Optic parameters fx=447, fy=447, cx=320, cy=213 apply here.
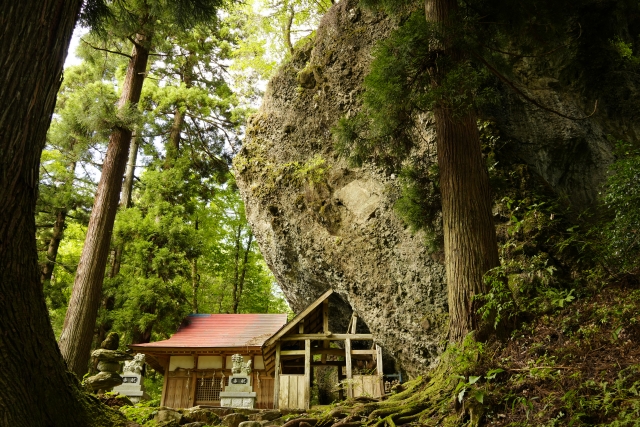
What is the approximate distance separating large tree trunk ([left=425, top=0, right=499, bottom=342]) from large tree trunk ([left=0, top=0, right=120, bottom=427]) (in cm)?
368

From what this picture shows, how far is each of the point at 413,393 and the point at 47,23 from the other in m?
4.94

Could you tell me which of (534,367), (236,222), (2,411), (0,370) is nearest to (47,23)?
(0,370)

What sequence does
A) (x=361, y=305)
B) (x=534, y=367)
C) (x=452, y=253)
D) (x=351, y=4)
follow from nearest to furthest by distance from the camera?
1. (x=534, y=367)
2. (x=452, y=253)
3. (x=361, y=305)
4. (x=351, y=4)

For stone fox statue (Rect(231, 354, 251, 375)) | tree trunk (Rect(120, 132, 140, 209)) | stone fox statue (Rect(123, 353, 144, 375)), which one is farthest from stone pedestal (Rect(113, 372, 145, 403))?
tree trunk (Rect(120, 132, 140, 209))

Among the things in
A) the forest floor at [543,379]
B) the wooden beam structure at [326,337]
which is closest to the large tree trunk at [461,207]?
the forest floor at [543,379]

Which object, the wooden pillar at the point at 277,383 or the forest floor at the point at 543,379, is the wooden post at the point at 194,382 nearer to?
the wooden pillar at the point at 277,383

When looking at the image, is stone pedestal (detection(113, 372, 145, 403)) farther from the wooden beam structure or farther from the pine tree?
the wooden beam structure

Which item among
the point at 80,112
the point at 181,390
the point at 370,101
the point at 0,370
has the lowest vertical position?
the point at 181,390

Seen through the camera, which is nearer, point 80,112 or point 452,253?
point 452,253

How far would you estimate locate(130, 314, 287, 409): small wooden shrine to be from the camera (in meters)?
12.4

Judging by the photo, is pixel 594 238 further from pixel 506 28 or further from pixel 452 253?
pixel 506 28

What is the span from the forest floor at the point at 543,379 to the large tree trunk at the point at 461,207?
509 millimetres

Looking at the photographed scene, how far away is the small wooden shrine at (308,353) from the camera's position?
1085 cm

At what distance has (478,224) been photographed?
198 inches
